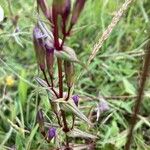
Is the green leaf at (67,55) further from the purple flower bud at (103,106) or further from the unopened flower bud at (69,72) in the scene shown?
the purple flower bud at (103,106)

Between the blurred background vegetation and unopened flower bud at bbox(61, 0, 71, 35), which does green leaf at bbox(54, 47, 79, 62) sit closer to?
unopened flower bud at bbox(61, 0, 71, 35)

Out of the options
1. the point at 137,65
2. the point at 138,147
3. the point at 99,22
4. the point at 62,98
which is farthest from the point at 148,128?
the point at 62,98

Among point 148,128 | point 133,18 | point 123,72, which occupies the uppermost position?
point 133,18

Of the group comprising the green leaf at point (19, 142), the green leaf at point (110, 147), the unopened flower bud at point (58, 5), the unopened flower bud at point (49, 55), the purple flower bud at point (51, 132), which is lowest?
the green leaf at point (110, 147)

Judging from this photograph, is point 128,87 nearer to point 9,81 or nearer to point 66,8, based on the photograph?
point 9,81

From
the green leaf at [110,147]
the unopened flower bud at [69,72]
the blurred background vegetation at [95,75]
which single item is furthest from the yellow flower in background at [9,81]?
the unopened flower bud at [69,72]

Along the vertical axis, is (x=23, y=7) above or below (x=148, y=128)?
above

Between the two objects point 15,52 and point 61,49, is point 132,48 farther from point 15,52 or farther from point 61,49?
point 61,49

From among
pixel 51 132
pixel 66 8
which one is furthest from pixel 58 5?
pixel 51 132

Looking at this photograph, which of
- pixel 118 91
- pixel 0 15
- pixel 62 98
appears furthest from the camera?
pixel 118 91
